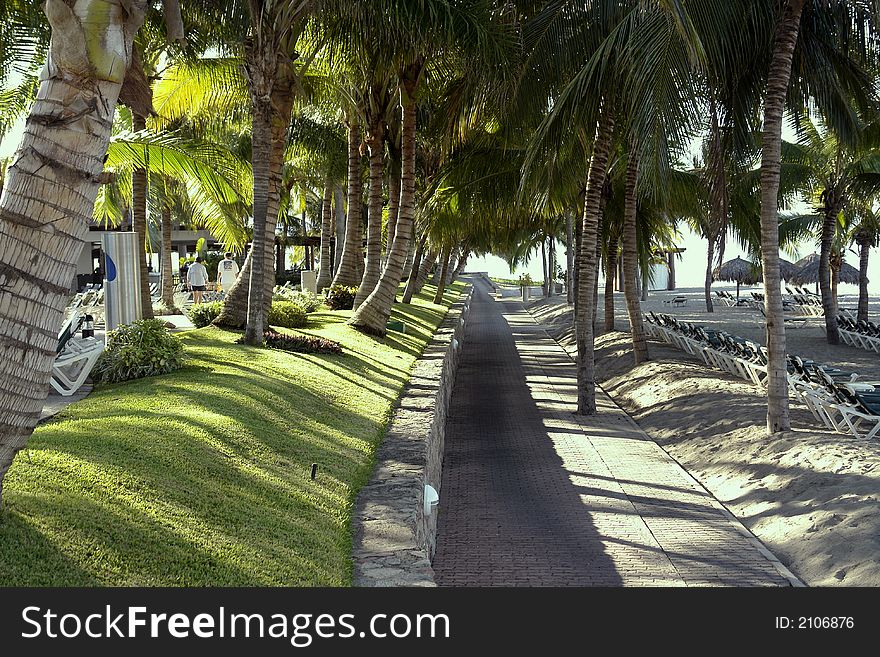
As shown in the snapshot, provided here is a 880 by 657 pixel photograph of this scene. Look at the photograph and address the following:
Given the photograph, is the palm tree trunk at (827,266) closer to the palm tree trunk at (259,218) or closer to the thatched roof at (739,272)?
the palm tree trunk at (259,218)

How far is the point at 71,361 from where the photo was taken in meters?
9.28

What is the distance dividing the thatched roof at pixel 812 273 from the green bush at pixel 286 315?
3467 centimetres

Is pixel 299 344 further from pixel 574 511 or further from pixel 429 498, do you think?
pixel 429 498

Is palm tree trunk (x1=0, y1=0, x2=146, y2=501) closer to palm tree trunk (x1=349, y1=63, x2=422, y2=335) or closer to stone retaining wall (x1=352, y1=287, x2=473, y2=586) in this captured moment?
stone retaining wall (x1=352, y1=287, x2=473, y2=586)

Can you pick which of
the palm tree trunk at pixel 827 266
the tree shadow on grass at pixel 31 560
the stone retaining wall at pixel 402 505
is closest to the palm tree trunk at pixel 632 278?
the palm tree trunk at pixel 827 266

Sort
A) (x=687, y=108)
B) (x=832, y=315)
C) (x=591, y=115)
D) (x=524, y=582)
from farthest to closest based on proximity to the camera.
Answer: (x=832, y=315)
(x=591, y=115)
(x=687, y=108)
(x=524, y=582)

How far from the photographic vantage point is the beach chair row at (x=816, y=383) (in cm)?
1059

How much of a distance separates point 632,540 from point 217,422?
4028mm

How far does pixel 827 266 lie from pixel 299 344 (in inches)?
646
